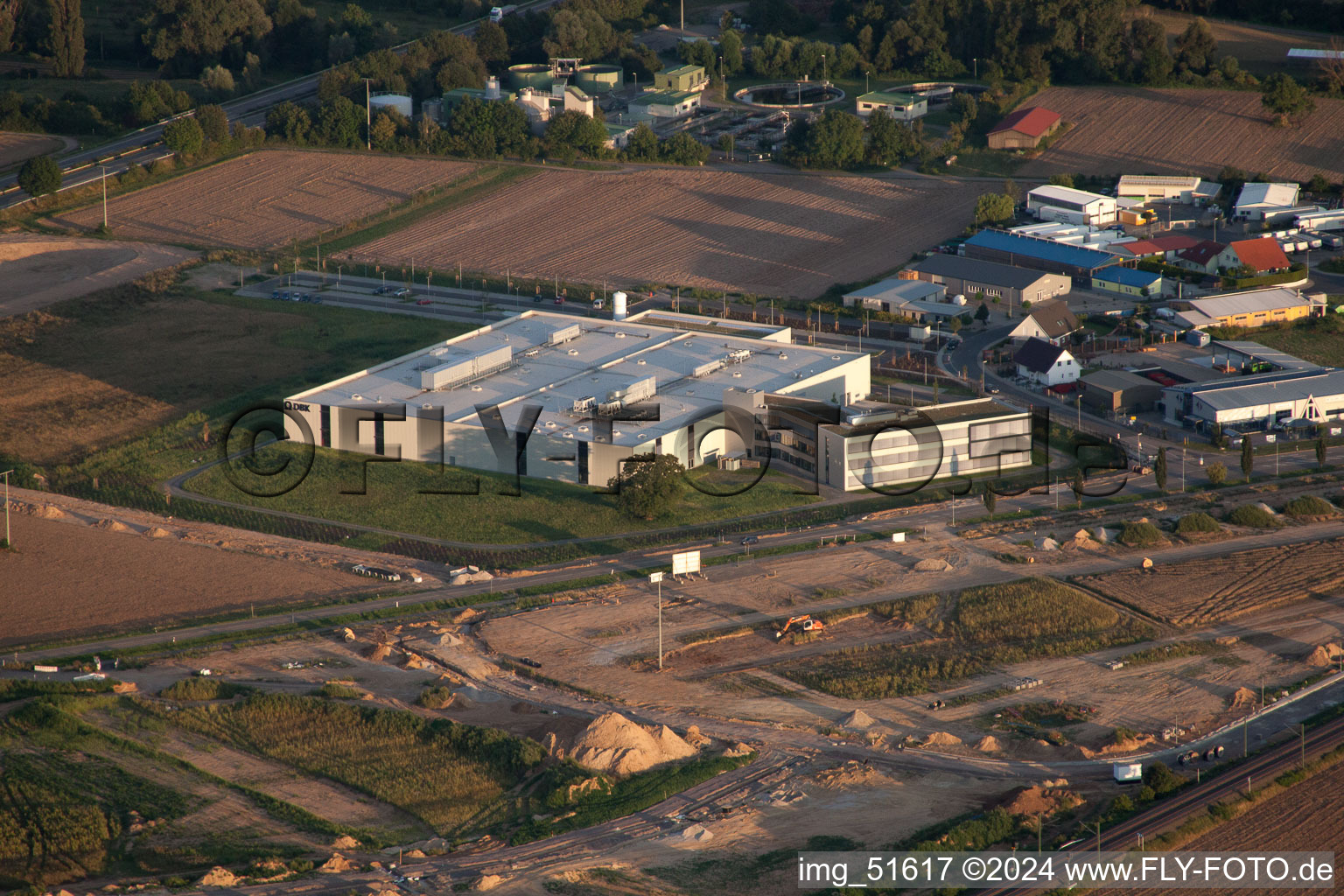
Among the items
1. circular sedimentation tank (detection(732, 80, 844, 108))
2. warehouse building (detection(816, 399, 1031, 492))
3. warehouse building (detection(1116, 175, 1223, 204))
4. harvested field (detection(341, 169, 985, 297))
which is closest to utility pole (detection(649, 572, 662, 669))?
warehouse building (detection(816, 399, 1031, 492))

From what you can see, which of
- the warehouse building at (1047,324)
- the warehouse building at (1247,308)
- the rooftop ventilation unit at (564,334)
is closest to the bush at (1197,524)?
the warehouse building at (1047,324)

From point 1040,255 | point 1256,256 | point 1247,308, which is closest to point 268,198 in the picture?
point 1040,255

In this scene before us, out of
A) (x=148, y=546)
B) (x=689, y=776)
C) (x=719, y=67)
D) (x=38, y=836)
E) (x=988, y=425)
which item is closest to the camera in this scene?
(x=38, y=836)

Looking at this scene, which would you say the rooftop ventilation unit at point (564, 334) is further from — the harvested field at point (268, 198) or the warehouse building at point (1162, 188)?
the warehouse building at point (1162, 188)

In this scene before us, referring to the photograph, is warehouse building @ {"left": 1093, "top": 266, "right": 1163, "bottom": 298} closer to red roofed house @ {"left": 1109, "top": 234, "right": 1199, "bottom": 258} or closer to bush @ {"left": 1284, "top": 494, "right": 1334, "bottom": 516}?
red roofed house @ {"left": 1109, "top": 234, "right": 1199, "bottom": 258}

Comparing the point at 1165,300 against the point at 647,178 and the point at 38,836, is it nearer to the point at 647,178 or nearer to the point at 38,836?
the point at 647,178

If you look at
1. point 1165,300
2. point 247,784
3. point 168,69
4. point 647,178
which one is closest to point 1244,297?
point 1165,300
